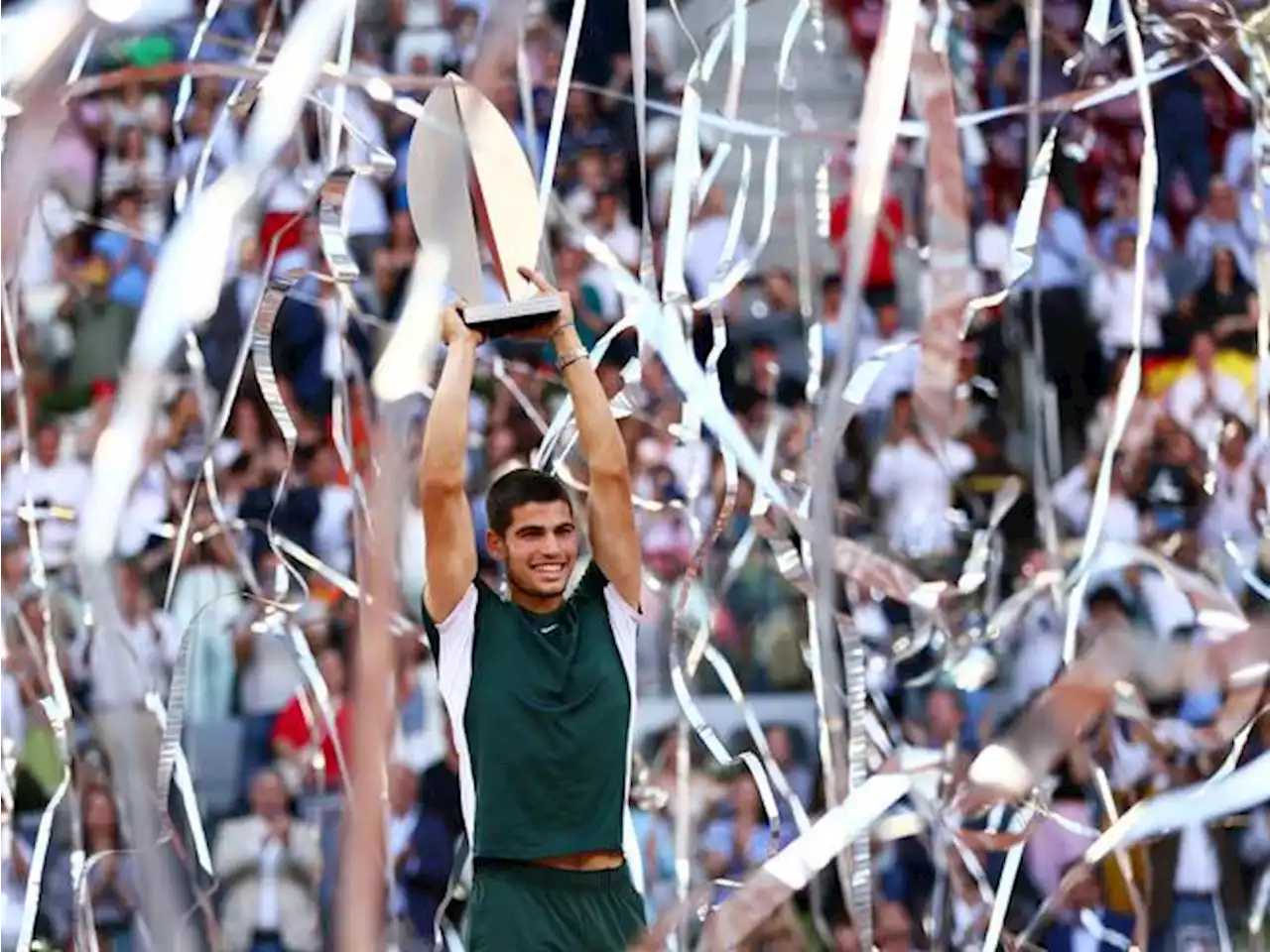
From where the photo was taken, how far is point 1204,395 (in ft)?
27.1

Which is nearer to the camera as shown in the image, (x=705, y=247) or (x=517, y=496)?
(x=517, y=496)

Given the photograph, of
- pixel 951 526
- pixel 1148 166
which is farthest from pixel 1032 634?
pixel 1148 166

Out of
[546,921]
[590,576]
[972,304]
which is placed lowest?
[546,921]

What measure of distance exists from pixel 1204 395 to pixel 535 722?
4576 mm

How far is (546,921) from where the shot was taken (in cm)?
396

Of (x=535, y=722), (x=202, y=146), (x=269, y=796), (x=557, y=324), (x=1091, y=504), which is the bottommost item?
(x=269, y=796)

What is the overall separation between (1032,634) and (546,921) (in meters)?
3.85

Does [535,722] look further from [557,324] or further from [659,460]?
[659,460]

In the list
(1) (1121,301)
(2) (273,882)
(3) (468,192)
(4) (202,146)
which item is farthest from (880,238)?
(3) (468,192)

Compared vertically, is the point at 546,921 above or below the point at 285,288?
below

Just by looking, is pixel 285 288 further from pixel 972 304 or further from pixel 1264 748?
pixel 1264 748

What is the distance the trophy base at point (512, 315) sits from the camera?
155 inches

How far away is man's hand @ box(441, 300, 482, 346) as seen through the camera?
3.96 metres

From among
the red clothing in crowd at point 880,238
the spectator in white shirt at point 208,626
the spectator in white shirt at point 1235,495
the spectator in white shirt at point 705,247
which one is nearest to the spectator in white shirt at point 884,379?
the red clothing in crowd at point 880,238
